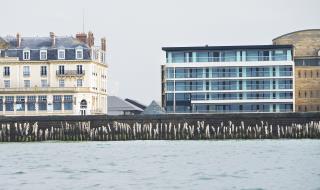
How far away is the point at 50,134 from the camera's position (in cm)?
10594

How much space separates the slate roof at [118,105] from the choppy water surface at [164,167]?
70.8 m

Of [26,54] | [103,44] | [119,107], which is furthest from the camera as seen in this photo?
[119,107]

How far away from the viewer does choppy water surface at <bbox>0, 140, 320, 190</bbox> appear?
50.3 metres

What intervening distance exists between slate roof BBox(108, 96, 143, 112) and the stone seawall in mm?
51537

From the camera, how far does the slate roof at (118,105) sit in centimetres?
15900

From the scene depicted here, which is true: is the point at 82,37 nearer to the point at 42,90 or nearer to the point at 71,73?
the point at 71,73

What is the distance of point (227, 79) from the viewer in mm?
136875

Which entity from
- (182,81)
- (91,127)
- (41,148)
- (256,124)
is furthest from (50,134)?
(182,81)

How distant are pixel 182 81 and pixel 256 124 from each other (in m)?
35.1

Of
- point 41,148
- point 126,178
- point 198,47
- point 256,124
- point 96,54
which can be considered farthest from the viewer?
point 96,54

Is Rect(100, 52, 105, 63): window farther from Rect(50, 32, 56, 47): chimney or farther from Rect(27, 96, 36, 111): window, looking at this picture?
Rect(27, 96, 36, 111): window

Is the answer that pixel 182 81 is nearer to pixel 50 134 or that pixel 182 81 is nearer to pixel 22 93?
pixel 22 93

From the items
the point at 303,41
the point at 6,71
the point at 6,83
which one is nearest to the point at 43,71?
the point at 6,71

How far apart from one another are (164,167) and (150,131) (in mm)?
43401
